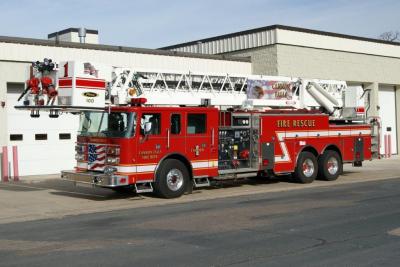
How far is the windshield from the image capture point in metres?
14.0

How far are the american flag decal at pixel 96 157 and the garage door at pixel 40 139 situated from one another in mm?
6924

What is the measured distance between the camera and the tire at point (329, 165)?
18.6 meters

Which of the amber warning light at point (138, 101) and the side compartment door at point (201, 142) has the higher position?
the amber warning light at point (138, 101)

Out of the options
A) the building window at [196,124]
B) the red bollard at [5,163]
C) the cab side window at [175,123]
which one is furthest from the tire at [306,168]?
the red bollard at [5,163]

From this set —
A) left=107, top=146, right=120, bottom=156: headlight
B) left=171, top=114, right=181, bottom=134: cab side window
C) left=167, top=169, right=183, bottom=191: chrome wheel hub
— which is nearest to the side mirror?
left=107, top=146, right=120, bottom=156: headlight

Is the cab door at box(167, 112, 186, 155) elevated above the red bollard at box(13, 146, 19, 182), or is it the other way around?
the cab door at box(167, 112, 186, 155)

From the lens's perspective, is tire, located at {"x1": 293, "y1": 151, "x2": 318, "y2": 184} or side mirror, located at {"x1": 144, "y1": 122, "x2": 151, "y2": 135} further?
tire, located at {"x1": 293, "y1": 151, "x2": 318, "y2": 184}

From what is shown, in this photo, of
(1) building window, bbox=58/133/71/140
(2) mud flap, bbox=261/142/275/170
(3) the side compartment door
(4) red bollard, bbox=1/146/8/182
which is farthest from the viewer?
(1) building window, bbox=58/133/71/140

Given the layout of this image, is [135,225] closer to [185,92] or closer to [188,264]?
[188,264]

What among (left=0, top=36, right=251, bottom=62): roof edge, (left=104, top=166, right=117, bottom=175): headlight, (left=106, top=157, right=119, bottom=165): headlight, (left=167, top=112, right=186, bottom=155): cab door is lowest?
(left=104, top=166, right=117, bottom=175): headlight

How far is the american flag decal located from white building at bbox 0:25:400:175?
2.50 meters

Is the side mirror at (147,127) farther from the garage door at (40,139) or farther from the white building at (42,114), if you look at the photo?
the garage door at (40,139)

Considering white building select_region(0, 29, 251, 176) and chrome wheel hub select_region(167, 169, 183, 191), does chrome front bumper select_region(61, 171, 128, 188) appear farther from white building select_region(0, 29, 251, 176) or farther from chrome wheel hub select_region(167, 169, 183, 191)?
white building select_region(0, 29, 251, 176)

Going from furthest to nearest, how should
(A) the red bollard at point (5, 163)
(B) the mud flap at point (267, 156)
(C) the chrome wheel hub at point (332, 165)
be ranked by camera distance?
(A) the red bollard at point (5, 163), (C) the chrome wheel hub at point (332, 165), (B) the mud flap at point (267, 156)
